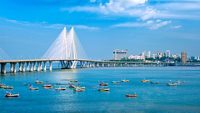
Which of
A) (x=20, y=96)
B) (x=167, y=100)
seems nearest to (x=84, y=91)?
(x=20, y=96)

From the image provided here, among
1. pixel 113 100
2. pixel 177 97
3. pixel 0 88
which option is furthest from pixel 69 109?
pixel 0 88

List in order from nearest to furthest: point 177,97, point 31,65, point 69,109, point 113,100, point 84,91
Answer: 1. point 69,109
2. point 113,100
3. point 177,97
4. point 84,91
5. point 31,65

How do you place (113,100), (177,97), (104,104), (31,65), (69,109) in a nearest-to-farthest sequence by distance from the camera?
1. (69,109)
2. (104,104)
3. (113,100)
4. (177,97)
5. (31,65)

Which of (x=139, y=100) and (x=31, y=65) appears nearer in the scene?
(x=139, y=100)

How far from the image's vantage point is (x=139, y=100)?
139ft

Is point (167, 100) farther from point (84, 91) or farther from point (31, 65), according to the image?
point (31, 65)

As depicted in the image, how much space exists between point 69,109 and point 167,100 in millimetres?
10879

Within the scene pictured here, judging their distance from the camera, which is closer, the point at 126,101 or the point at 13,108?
the point at 13,108

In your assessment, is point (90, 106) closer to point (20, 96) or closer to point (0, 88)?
point (20, 96)

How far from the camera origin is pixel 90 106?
3775cm

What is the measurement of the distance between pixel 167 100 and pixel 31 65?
65.8 m

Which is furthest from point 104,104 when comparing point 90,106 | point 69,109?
point 69,109

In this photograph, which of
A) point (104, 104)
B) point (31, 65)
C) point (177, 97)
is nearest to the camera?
point (104, 104)

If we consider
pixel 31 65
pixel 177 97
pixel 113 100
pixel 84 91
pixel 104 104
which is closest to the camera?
pixel 104 104
